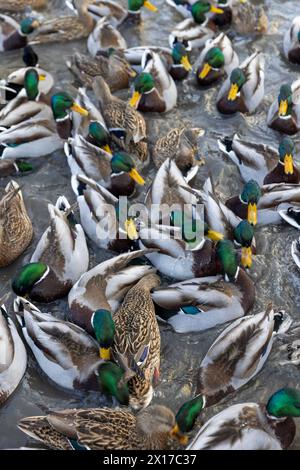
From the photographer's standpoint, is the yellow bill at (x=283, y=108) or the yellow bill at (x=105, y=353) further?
the yellow bill at (x=283, y=108)

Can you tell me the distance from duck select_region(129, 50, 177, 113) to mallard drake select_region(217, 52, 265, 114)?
0.57 meters

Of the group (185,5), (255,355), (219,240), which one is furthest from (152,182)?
(185,5)

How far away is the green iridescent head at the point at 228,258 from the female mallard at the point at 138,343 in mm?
641

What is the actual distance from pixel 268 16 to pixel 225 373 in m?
5.99

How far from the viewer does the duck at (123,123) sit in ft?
23.7

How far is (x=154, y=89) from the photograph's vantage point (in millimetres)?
7824

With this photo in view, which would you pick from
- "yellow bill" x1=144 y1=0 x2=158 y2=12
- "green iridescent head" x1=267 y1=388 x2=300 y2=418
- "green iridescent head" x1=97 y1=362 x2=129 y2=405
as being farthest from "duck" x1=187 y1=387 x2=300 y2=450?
"yellow bill" x1=144 y1=0 x2=158 y2=12

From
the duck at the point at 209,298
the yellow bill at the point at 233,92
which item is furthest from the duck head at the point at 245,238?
the yellow bill at the point at 233,92

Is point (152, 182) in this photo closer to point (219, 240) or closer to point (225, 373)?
point (219, 240)

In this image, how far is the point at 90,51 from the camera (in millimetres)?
8906

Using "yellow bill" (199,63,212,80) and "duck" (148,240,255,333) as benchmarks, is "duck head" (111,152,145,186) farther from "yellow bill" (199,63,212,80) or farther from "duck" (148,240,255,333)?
"yellow bill" (199,63,212,80)

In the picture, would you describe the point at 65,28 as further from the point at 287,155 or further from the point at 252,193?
the point at 252,193

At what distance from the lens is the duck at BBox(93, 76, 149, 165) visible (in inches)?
285

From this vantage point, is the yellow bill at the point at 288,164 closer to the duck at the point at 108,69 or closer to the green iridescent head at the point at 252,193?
the green iridescent head at the point at 252,193
